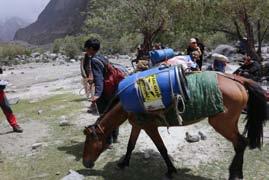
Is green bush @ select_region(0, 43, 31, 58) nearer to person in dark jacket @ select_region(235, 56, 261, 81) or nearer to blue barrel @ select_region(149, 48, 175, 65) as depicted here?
person in dark jacket @ select_region(235, 56, 261, 81)

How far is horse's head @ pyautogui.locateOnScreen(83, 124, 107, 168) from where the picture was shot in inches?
218

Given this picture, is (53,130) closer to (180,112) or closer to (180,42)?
(180,112)

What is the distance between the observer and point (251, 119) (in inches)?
223

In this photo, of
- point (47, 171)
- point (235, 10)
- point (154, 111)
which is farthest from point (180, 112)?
point (235, 10)

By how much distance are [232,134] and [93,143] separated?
174cm

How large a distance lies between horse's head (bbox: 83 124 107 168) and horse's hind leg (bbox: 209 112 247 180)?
1394mm

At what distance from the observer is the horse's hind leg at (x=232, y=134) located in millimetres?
5266

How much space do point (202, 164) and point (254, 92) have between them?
52.0 inches

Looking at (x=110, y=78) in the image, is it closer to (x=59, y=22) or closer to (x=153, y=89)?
(x=153, y=89)

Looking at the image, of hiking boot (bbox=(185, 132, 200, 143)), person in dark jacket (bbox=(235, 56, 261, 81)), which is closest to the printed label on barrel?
hiking boot (bbox=(185, 132, 200, 143))

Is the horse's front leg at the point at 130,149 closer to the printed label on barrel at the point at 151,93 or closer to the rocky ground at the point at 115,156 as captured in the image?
the rocky ground at the point at 115,156

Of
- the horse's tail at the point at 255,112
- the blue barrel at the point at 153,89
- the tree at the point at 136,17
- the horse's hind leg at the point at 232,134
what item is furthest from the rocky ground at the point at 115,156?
the tree at the point at 136,17

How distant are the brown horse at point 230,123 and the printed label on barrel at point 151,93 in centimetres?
34

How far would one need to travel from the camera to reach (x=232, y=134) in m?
5.31
